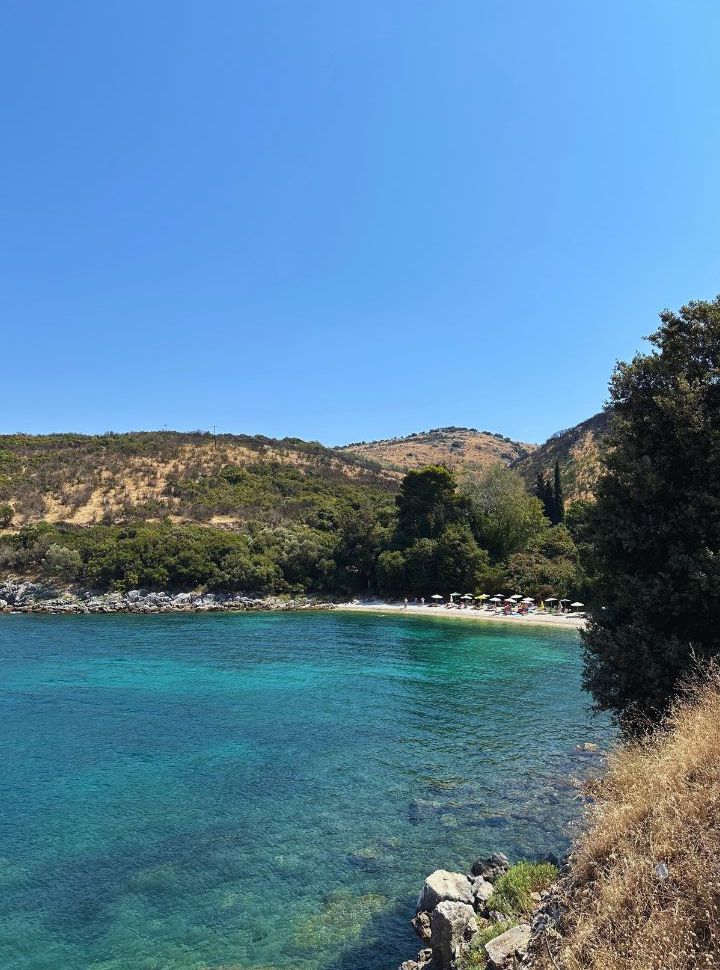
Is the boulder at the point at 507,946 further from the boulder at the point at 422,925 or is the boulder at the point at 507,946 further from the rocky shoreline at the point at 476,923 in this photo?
the boulder at the point at 422,925

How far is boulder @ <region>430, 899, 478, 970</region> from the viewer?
25.9ft

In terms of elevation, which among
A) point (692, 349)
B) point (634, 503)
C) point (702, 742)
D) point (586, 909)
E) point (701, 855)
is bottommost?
point (586, 909)

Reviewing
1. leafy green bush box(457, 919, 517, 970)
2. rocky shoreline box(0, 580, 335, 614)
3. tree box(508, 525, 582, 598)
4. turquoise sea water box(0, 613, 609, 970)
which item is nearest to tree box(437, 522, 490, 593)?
tree box(508, 525, 582, 598)

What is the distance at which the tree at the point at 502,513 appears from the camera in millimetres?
59531

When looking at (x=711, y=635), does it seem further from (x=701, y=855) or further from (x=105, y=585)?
(x=105, y=585)

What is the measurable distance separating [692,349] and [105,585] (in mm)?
61302

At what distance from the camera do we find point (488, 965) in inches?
270

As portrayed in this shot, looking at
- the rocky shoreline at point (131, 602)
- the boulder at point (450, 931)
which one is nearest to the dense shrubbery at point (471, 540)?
the rocky shoreline at point (131, 602)

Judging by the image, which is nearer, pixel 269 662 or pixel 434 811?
pixel 434 811

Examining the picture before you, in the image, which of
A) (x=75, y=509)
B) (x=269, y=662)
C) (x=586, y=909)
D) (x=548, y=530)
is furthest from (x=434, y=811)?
(x=75, y=509)

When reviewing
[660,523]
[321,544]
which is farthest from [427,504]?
[660,523]

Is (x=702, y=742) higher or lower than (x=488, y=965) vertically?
higher

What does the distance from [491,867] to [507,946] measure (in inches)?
150

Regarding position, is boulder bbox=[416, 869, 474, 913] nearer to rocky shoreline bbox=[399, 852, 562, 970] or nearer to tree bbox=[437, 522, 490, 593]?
rocky shoreline bbox=[399, 852, 562, 970]
